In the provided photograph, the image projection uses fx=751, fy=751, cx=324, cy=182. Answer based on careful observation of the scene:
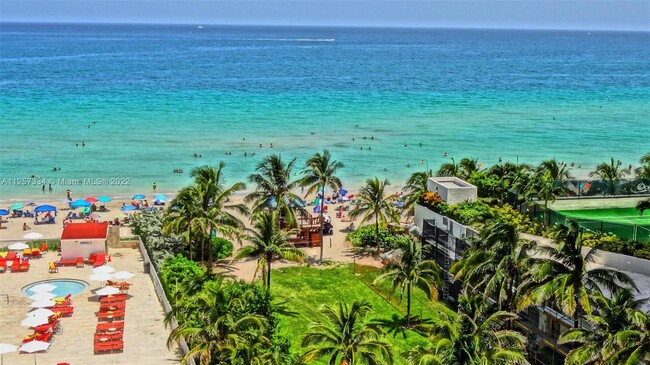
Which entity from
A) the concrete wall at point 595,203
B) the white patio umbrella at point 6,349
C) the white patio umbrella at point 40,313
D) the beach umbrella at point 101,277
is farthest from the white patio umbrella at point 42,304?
the concrete wall at point 595,203

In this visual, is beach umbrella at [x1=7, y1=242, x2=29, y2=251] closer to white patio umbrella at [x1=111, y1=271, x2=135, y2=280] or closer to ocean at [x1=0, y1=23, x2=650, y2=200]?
white patio umbrella at [x1=111, y1=271, x2=135, y2=280]

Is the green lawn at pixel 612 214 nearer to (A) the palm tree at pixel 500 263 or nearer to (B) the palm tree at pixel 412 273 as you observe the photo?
(B) the palm tree at pixel 412 273

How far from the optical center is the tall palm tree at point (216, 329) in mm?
21969

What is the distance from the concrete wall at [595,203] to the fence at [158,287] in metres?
18.3

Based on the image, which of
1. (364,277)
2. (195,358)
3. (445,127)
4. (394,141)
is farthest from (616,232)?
(445,127)

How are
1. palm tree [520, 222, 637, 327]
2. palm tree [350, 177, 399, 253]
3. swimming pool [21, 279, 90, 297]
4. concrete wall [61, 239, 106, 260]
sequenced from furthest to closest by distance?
palm tree [350, 177, 399, 253] < concrete wall [61, 239, 106, 260] < swimming pool [21, 279, 90, 297] < palm tree [520, 222, 637, 327]

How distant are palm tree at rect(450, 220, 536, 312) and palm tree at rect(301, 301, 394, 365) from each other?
466 cm

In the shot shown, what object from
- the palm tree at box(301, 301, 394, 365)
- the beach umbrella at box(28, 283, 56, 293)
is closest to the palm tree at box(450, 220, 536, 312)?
the palm tree at box(301, 301, 394, 365)

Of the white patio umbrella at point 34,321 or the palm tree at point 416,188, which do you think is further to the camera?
the palm tree at point 416,188

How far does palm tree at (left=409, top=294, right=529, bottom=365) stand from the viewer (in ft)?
63.9

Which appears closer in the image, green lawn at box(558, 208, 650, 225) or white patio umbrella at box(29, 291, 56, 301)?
white patio umbrella at box(29, 291, 56, 301)

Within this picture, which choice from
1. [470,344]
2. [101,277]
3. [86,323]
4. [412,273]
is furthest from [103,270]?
[470,344]

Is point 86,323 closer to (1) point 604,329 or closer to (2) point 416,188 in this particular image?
(1) point 604,329

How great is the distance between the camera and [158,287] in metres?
32.8
